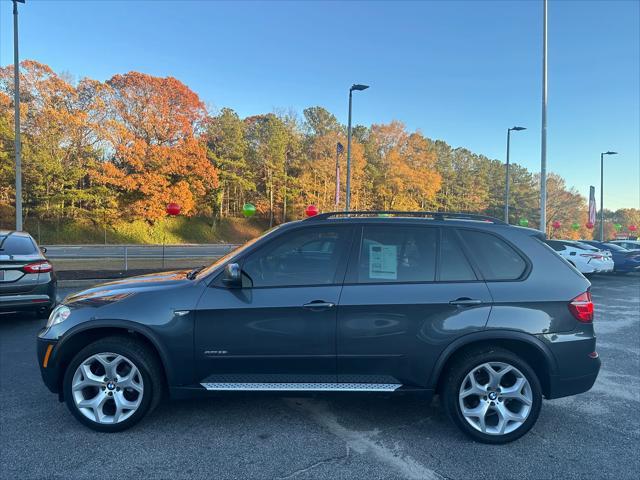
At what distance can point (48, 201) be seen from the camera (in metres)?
36.7

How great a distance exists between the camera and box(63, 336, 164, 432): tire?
3.30 m

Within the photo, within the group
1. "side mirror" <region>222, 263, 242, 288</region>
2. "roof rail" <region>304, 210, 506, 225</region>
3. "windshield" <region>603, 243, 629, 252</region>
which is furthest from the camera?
"windshield" <region>603, 243, 629, 252</region>

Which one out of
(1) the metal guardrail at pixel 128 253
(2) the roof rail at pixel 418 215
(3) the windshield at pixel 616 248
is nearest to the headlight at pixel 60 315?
(2) the roof rail at pixel 418 215

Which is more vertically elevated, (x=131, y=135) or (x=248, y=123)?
(x=248, y=123)

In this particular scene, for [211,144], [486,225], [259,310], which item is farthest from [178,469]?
[211,144]

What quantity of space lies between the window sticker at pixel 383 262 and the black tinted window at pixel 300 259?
0.24 metres

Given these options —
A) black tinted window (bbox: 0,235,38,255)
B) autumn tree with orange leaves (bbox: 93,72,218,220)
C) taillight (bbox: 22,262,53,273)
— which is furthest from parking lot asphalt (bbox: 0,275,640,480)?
autumn tree with orange leaves (bbox: 93,72,218,220)

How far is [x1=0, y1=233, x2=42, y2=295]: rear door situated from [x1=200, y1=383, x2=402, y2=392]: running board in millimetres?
4781

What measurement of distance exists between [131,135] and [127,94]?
383 cm

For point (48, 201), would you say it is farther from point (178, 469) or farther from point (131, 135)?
point (178, 469)

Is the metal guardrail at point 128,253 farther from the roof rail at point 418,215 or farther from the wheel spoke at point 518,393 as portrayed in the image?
the wheel spoke at point 518,393

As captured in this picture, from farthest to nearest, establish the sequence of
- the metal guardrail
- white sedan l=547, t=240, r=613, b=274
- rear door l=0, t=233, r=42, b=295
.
Answer: 1. the metal guardrail
2. white sedan l=547, t=240, r=613, b=274
3. rear door l=0, t=233, r=42, b=295

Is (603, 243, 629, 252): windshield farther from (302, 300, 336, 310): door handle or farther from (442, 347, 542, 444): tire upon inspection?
(302, 300, 336, 310): door handle

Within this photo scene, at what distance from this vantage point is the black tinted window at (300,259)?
3373mm
